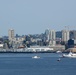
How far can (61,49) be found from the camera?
175 meters

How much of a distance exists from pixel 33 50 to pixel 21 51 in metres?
3.15

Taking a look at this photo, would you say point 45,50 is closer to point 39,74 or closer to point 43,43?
point 43,43

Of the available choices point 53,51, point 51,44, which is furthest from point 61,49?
point 51,44

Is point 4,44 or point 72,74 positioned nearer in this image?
point 72,74

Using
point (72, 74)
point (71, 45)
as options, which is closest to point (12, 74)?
point (72, 74)

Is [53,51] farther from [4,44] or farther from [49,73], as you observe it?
[49,73]

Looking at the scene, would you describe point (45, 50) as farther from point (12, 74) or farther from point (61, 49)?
point (12, 74)

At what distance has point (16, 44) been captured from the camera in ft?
654

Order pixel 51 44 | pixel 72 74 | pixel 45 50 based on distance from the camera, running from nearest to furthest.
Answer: pixel 72 74 < pixel 45 50 < pixel 51 44

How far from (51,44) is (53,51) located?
23.2m

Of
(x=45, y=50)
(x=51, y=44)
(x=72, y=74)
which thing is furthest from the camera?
(x=51, y=44)

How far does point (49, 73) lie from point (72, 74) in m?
2.62

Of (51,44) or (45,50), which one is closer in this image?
(45,50)

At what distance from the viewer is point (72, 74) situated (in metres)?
59.0
